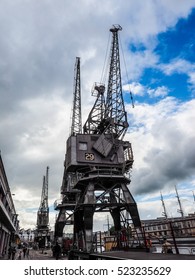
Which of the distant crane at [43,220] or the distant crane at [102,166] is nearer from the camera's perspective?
the distant crane at [102,166]

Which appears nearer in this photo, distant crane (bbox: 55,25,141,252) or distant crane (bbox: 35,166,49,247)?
distant crane (bbox: 55,25,141,252)

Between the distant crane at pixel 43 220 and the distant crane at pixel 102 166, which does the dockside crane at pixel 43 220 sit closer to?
the distant crane at pixel 43 220

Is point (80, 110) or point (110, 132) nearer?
point (110, 132)

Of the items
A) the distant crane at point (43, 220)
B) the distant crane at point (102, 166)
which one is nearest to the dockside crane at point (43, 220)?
the distant crane at point (43, 220)

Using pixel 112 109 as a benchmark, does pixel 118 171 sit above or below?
below

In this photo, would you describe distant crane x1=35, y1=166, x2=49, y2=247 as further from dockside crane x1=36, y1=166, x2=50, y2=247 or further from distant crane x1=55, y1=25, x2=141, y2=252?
distant crane x1=55, y1=25, x2=141, y2=252

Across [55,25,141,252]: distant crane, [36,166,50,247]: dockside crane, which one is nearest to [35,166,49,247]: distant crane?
[36,166,50,247]: dockside crane

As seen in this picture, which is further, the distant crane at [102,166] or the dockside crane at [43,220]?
the dockside crane at [43,220]

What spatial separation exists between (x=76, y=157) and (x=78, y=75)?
3610 cm

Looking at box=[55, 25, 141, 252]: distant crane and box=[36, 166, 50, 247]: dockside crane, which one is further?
box=[36, 166, 50, 247]: dockside crane

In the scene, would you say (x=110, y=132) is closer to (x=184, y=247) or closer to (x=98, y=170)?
(x=98, y=170)

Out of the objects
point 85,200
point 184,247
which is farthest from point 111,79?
point 184,247
